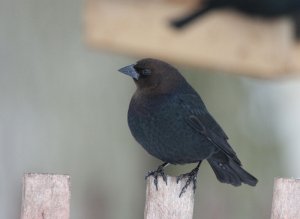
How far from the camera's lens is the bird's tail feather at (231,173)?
4555 mm

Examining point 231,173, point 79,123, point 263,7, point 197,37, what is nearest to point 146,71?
point 231,173

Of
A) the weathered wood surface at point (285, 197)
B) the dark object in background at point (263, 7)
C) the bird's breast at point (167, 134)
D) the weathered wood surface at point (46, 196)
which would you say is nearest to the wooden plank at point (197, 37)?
the dark object in background at point (263, 7)

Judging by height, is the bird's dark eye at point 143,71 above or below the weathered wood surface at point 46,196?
above

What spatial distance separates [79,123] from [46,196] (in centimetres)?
324

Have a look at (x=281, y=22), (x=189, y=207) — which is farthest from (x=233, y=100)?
(x=189, y=207)

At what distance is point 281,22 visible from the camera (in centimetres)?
560

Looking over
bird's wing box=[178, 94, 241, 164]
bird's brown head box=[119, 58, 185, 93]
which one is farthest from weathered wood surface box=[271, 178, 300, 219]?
bird's brown head box=[119, 58, 185, 93]

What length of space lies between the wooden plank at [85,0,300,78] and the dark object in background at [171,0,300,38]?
0.04 m

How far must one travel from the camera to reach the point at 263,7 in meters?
5.65

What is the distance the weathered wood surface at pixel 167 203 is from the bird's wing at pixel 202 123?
63cm

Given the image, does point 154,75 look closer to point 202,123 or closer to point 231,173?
→ point 202,123

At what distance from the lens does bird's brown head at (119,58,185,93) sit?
4.85m

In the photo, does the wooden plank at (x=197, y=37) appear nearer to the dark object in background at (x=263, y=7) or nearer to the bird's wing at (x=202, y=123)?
the dark object in background at (x=263, y=7)

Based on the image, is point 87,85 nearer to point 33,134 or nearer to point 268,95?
point 33,134
